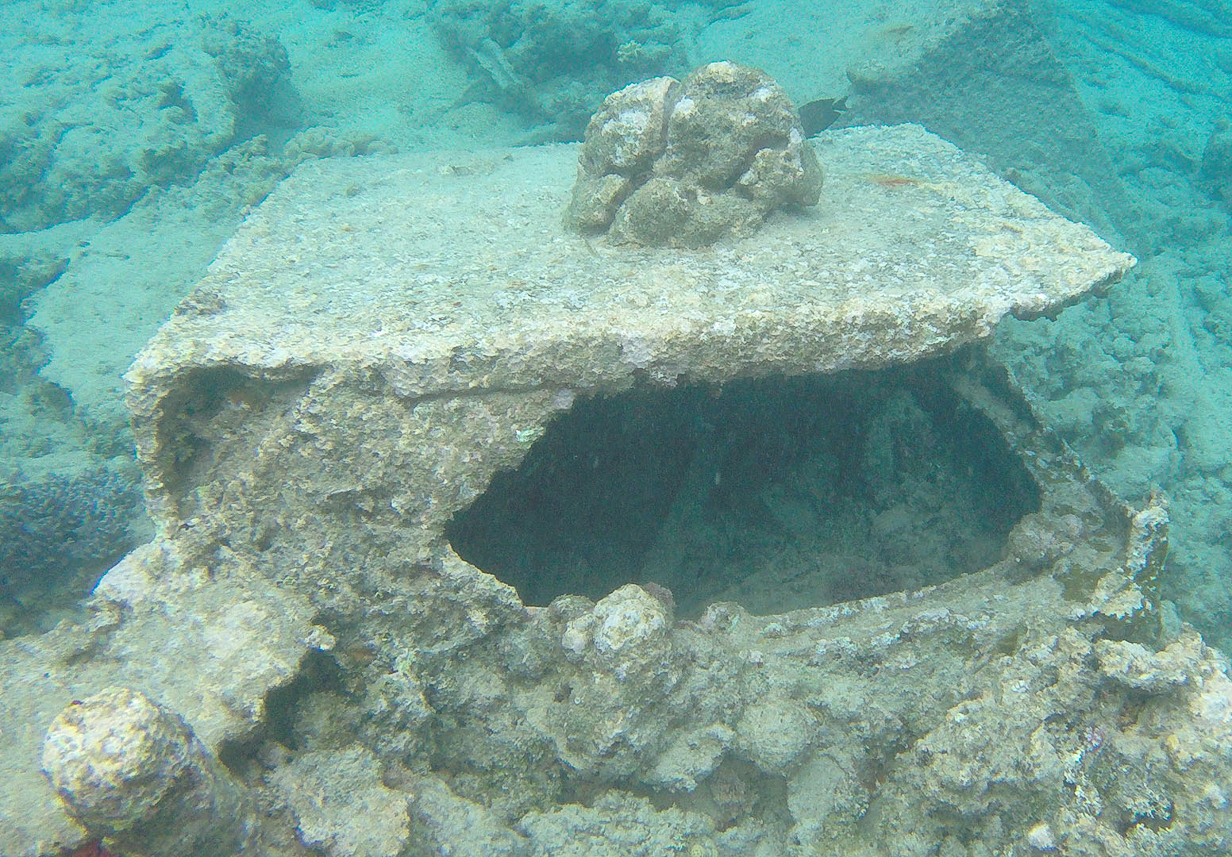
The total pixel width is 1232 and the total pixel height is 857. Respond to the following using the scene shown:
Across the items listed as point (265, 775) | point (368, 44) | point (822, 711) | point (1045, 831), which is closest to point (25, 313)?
point (368, 44)

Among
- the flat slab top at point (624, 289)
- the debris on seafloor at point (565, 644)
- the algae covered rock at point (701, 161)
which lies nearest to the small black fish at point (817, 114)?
the flat slab top at point (624, 289)

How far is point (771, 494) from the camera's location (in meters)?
4.05

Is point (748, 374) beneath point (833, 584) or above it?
above

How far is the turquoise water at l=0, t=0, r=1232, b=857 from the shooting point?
4879 millimetres

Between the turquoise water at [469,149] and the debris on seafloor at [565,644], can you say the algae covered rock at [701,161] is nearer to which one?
the debris on seafloor at [565,644]

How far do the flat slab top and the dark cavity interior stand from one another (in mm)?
673

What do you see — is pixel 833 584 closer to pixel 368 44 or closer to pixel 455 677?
pixel 455 677

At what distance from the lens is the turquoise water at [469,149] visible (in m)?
4.88

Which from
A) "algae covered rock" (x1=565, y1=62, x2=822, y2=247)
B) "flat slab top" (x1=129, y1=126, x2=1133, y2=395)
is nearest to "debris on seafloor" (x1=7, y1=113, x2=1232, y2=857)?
"flat slab top" (x1=129, y1=126, x2=1133, y2=395)

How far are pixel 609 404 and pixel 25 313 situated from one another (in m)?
6.49

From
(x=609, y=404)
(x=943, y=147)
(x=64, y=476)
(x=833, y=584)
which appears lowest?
(x=833, y=584)

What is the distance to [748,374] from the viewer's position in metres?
2.34

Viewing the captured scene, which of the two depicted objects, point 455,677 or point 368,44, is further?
point 368,44

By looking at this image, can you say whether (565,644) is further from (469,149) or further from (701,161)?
(469,149)
